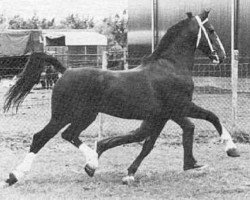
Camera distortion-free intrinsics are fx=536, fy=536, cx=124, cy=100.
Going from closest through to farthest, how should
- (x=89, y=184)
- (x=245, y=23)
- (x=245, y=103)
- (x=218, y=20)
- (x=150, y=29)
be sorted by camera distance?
1. (x=89, y=184)
2. (x=245, y=103)
3. (x=245, y=23)
4. (x=218, y=20)
5. (x=150, y=29)

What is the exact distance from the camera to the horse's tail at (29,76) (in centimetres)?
698

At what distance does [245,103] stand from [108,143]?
9949 mm

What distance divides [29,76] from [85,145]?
45.8 inches

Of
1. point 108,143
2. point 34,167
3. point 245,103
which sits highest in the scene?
point 108,143

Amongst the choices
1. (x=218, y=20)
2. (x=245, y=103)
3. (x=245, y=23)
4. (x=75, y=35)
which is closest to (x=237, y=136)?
(x=245, y=103)

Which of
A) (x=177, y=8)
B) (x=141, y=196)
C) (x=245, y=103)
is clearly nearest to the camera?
(x=141, y=196)

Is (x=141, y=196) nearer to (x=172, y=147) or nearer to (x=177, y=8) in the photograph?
(x=172, y=147)

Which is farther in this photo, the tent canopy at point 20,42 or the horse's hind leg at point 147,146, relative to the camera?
the tent canopy at point 20,42

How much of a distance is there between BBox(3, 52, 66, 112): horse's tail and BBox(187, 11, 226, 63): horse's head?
5.93 ft

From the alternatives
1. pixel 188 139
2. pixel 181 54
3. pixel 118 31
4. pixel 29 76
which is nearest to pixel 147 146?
pixel 188 139

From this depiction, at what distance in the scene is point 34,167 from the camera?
7648 mm

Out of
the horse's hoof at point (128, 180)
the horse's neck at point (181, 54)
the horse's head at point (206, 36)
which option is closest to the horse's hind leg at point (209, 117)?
the horse's neck at point (181, 54)

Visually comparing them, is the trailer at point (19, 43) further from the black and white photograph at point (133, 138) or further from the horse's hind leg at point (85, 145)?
the horse's hind leg at point (85, 145)

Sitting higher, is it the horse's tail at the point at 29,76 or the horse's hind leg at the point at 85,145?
the horse's tail at the point at 29,76
